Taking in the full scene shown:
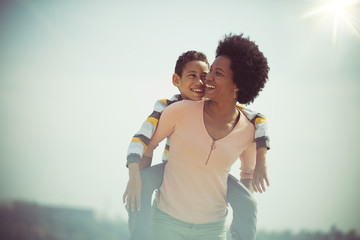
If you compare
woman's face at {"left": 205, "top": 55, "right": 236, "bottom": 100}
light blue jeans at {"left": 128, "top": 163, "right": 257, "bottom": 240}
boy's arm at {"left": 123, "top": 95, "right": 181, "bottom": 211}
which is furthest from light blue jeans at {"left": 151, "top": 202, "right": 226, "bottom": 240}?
woman's face at {"left": 205, "top": 55, "right": 236, "bottom": 100}

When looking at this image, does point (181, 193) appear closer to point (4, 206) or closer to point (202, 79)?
point (202, 79)

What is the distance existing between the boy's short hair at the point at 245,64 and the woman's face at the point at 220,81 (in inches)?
1.7

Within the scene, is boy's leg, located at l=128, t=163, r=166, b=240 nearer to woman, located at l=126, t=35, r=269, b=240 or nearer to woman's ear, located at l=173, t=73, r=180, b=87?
woman, located at l=126, t=35, r=269, b=240

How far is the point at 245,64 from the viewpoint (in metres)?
2.90

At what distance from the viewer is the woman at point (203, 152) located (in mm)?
2684

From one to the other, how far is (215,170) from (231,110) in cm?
46

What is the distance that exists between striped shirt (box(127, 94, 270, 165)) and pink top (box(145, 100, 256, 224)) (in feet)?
0.26

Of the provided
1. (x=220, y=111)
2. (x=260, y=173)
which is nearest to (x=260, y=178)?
(x=260, y=173)

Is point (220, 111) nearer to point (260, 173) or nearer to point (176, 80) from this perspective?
point (260, 173)

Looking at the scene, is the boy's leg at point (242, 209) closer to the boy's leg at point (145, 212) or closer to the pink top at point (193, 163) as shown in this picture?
the pink top at point (193, 163)

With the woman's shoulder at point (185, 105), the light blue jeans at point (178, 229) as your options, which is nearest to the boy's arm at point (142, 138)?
the woman's shoulder at point (185, 105)

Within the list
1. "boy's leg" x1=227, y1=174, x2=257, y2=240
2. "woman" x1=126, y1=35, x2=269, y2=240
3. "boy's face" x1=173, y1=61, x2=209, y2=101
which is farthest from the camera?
"boy's face" x1=173, y1=61, x2=209, y2=101

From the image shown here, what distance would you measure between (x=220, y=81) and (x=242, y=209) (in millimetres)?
906

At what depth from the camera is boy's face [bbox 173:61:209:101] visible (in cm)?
339
